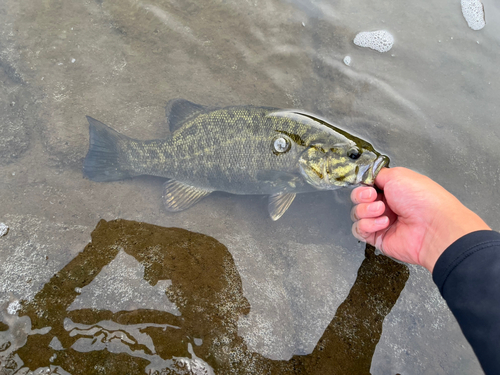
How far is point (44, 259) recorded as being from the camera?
2830mm

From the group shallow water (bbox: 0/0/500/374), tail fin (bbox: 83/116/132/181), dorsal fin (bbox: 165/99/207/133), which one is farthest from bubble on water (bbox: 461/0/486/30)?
tail fin (bbox: 83/116/132/181)

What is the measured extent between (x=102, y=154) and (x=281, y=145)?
2120 millimetres

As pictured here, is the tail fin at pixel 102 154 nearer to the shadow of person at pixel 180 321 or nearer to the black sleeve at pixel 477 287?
the shadow of person at pixel 180 321

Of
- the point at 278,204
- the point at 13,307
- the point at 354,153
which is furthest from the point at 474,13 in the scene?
the point at 13,307

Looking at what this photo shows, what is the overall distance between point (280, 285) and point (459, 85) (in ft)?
11.5

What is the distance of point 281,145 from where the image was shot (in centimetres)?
330

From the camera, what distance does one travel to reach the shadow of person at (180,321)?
2289 millimetres

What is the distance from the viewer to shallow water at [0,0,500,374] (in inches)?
111

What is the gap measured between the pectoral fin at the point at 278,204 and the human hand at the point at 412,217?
87 centimetres

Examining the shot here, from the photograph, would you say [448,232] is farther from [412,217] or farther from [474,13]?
[474,13]

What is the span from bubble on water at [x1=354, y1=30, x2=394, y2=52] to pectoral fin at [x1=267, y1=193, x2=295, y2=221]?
245cm

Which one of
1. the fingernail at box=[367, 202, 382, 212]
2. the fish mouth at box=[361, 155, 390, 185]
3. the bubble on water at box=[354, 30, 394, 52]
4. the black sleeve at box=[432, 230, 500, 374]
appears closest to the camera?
the black sleeve at box=[432, 230, 500, 374]

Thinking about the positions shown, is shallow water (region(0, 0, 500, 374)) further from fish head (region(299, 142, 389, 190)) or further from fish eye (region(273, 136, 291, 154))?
fish eye (region(273, 136, 291, 154))

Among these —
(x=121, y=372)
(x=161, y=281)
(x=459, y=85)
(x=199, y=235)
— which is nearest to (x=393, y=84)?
(x=459, y=85)
